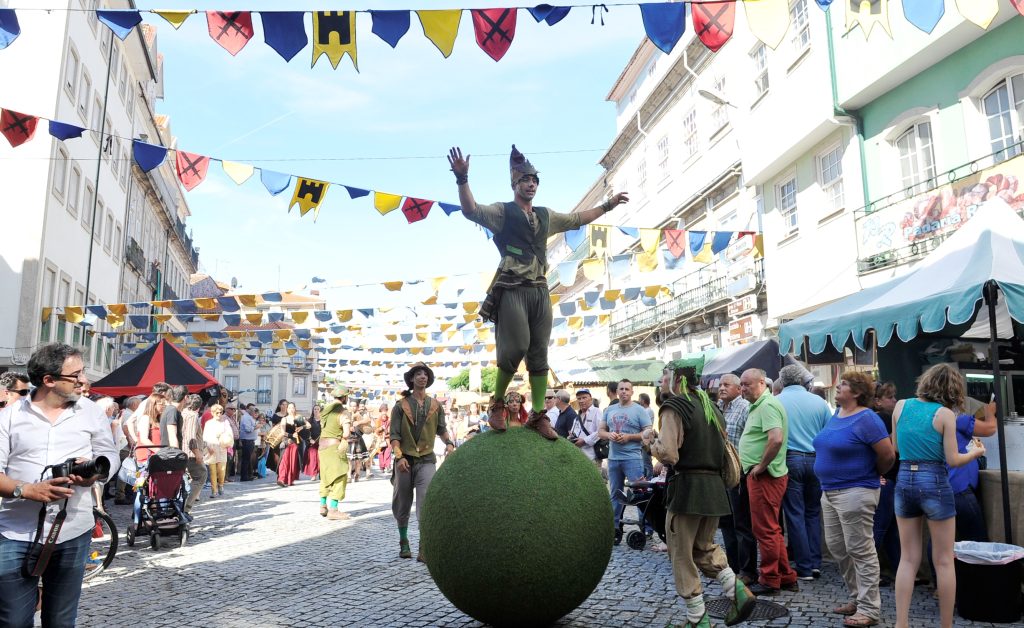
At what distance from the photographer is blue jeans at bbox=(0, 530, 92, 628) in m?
3.48

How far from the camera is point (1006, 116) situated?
11.3 meters

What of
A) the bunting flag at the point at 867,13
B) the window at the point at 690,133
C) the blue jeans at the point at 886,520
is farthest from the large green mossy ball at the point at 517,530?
the window at the point at 690,133

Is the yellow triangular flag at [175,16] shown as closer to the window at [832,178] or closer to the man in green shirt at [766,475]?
the man in green shirt at [766,475]

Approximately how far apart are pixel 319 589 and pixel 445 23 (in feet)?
18.4

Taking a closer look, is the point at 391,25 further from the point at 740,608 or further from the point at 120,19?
the point at 740,608

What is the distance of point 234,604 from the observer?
5.95m

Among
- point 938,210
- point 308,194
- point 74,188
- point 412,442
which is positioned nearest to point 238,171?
point 308,194

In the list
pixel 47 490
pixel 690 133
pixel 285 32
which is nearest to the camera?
pixel 47 490

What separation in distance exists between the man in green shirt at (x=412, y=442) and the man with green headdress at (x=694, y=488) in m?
3.04

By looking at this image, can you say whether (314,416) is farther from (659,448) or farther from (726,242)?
(659,448)

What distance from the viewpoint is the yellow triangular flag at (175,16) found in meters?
7.41

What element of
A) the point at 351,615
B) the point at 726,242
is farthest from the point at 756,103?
the point at 351,615

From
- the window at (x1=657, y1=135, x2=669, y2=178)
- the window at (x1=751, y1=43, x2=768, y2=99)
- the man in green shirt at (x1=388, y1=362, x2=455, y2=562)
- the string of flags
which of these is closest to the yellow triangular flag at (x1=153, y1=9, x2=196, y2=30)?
the string of flags

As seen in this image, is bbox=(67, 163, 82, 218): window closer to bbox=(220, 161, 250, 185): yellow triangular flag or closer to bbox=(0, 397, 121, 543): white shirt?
bbox=(220, 161, 250, 185): yellow triangular flag
